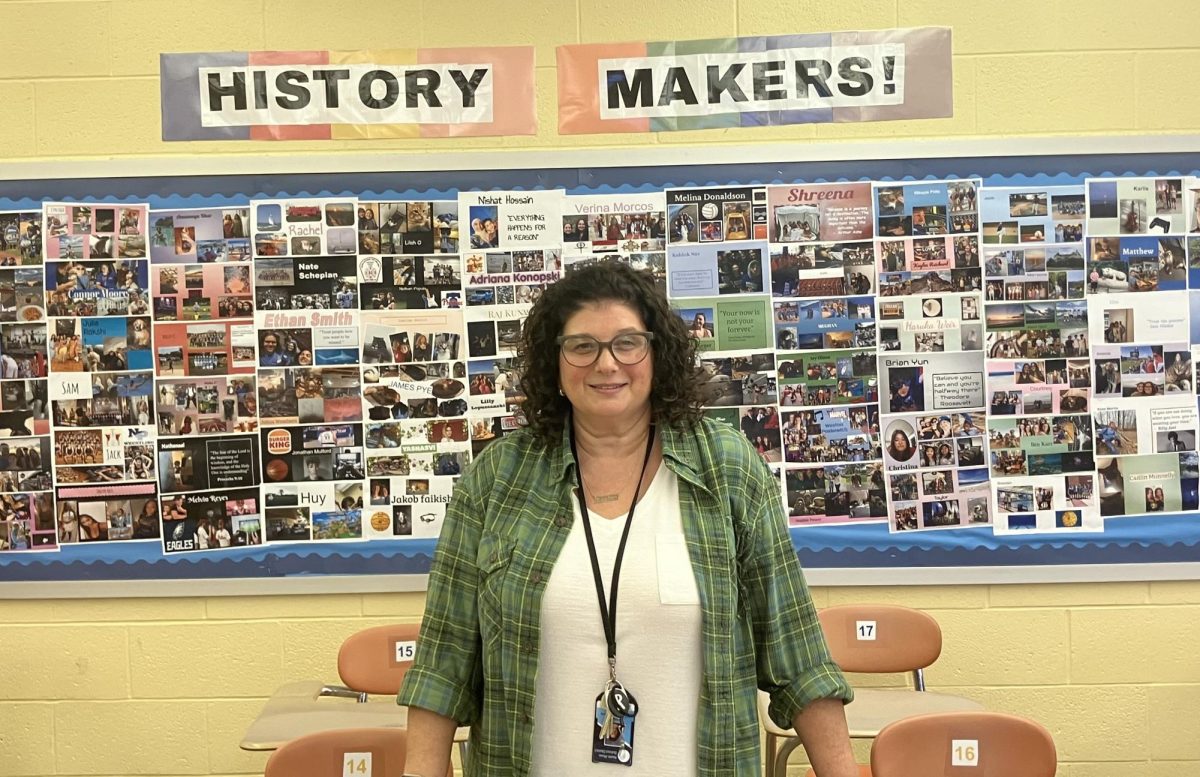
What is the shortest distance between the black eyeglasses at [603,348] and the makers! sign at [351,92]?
5.05 ft

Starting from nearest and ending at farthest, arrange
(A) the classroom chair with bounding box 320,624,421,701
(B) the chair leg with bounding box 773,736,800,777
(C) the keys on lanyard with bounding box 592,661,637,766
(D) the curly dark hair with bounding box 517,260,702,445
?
1. (C) the keys on lanyard with bounding box 592,661,637,766
2. (D) the curly dark hair with bounding box 517,260,702,445
3. (B) the chair leg with bounding box 773,736,800,777
4. (A) the classroom chair with bounding box 320,624,421,701

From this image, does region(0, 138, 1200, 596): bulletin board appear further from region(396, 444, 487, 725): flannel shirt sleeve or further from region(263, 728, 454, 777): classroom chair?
region(396, 444, 487, 725): flannel shirt sleeve

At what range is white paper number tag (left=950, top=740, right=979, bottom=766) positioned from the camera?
179 centimetres

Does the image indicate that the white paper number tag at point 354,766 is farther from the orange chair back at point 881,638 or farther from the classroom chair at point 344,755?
the orange chair back at point 881,638

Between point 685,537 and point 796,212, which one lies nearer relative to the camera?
point 685,537

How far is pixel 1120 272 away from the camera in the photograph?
2773 millimetres

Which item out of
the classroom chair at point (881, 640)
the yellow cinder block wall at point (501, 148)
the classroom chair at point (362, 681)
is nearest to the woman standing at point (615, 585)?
the classroom chair at point (362, 681)

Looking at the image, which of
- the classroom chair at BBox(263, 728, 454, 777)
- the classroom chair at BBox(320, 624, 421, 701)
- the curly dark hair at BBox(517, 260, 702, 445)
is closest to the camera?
the curly dark hair at BBox(517, 260, 702, 445)

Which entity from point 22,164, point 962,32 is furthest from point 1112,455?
point 22,164

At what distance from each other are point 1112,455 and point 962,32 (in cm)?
132

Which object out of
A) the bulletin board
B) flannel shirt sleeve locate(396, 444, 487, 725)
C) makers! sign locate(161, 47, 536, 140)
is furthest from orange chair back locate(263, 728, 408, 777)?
makers! sign locate(161, 47, 536, 140)

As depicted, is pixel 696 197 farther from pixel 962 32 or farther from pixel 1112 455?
pixel 1112 455

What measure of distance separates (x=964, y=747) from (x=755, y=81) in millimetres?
1871

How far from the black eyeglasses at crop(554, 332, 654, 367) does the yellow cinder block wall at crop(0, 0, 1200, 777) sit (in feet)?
4.93
